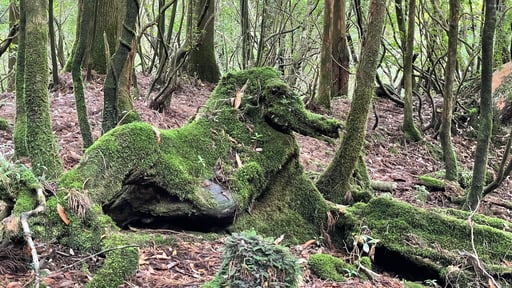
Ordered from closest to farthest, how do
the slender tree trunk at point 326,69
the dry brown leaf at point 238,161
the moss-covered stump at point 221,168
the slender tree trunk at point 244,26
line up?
1. the moss-covered stump at point 221,168
2. the dry brown leaf at point 238,161
3. the slender tree trunk at point 326,69
4. the slender tree trunk at point 244,26

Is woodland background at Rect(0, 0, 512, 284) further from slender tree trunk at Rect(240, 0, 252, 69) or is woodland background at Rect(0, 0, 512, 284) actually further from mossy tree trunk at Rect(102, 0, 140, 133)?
mossy tree trunk at Rect(102, 0, 140, 133)

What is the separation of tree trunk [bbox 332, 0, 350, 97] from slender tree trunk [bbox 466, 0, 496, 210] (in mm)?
6501

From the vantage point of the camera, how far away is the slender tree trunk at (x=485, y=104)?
571cm

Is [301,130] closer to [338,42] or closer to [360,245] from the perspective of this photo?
[360,245]

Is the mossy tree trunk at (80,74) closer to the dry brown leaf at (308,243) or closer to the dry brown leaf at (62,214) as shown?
the dry brown leaf at (62,214)

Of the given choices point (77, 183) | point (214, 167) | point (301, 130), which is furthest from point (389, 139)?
point (77, 183)

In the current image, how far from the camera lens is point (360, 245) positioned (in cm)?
512

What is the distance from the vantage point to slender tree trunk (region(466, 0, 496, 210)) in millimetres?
5715

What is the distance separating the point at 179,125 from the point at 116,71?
11.5 feet

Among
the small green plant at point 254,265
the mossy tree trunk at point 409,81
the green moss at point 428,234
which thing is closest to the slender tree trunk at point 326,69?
the mossy tree trunk at point 409,81

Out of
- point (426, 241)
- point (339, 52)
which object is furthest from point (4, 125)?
point (339, 52)

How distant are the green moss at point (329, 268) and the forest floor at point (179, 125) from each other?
7cm

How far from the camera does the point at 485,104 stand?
5.95 meters

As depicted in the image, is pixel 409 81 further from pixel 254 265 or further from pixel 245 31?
pixel 254 265
